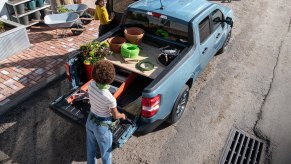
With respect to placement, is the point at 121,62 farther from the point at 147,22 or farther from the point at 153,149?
the point at 153,149

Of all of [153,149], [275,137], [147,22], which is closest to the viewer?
[153,149]

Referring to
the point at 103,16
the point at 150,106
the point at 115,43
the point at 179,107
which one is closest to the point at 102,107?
the point at 150,106

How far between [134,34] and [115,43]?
467 millimetres

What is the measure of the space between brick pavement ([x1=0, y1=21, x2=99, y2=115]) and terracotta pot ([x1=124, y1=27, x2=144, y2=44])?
88.6 inches

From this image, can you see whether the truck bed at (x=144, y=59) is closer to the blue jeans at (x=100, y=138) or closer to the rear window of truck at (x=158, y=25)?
the rear window of truck at (x=158, y=25)

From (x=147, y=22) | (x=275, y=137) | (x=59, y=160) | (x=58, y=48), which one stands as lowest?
(x=275, y=137)

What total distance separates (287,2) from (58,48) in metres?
10.5

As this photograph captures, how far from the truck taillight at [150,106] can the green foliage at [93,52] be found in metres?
1.43

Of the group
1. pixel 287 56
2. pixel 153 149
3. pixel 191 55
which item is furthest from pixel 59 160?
pixel 287 56

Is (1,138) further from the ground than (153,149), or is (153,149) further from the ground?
(1,138)

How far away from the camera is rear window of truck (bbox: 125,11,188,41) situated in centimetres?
555

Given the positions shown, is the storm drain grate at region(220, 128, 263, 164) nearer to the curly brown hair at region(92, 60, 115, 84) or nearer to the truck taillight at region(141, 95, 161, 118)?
the truck taillight at region(141, 95, 161, 118)

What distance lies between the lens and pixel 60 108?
470 cm

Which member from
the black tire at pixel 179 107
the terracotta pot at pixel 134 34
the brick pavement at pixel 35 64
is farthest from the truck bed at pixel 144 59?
the brick pavement at pixel 35 64
